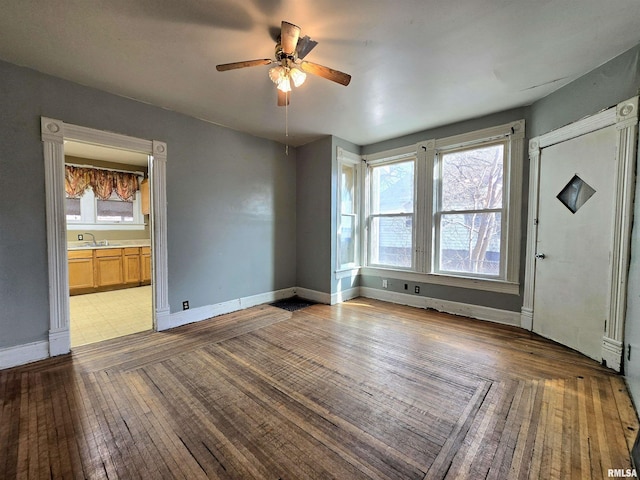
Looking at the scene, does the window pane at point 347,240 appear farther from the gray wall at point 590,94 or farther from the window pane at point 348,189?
the gray wall at point 590,94

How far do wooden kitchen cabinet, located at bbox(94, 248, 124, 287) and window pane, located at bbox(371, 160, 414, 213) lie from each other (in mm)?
4984

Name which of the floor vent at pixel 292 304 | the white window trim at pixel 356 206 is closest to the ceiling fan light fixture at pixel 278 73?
the white window trim at pixel 356 206

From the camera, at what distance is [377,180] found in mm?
4707

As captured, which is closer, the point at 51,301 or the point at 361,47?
the point at 361,47

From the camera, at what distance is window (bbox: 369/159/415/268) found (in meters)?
4.31

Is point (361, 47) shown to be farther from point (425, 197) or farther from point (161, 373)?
point (161, 373)

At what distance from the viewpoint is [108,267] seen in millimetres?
5219

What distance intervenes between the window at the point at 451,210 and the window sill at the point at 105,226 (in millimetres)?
5134

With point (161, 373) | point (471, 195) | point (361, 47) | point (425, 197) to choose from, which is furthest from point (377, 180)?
point (161, 373)

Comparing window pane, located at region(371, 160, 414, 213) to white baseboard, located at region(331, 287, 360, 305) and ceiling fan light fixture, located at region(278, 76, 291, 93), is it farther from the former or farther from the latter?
ceiling fan light fixture, located at region(278, 76, 291, 93)

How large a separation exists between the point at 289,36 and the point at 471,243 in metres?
3.30

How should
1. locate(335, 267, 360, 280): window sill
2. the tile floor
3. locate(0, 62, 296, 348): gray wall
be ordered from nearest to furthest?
locate(0, 62, 296, 348): gray wall, the tile floor, locate(335, 267, 360, 280): window sill

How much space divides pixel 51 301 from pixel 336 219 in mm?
3428

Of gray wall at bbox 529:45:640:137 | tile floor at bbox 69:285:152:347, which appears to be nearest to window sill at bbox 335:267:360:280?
tile floor at bbox 69:285:152:347
